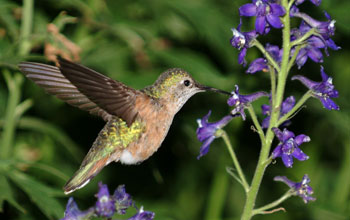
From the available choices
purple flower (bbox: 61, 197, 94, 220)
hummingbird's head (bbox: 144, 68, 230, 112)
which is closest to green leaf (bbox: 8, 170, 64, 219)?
purple flower (bbox: 61, 197, 94, 220)

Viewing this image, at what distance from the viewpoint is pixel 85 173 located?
4.00 m

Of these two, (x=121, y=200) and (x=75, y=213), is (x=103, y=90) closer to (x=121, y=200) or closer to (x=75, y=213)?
(x=121, y=200)

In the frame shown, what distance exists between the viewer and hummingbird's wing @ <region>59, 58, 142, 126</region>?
3.44 m

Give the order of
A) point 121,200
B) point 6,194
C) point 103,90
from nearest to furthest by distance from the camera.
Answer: point 121,200, point 103,90, point 6,194

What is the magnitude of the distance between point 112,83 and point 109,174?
10.2 feet

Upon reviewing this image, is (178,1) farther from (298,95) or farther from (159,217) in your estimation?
(159,217)

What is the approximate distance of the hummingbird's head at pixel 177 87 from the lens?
4.17 m

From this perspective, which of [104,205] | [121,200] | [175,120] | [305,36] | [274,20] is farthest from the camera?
[175,120]

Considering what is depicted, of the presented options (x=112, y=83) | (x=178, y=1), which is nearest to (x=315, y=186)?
(x=178, y=1)

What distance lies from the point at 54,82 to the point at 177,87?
0.93 meters

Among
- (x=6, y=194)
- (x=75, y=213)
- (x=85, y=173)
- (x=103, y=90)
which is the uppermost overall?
(x=103, y=90)

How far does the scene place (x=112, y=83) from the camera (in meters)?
3.87

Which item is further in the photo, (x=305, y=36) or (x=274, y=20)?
(x=305, y=36)

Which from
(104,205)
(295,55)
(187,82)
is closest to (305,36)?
(295,55)
